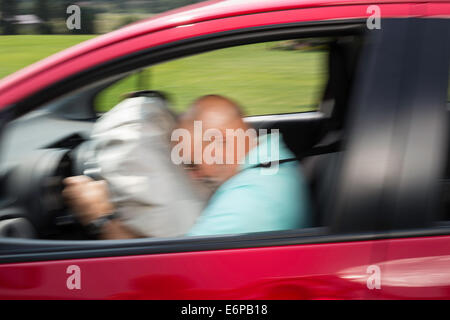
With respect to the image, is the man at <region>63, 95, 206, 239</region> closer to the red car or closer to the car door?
the red car

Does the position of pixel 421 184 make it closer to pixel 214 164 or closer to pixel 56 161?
pixel 214 164

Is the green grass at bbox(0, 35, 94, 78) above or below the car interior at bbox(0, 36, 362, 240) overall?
above

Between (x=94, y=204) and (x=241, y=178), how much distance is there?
41 centimetres

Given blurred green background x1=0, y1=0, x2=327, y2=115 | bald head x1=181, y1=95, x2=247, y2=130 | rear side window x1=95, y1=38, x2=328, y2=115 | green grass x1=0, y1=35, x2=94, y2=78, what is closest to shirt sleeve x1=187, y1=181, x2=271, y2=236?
bald head x1=181, y1=95, x2=247, y2=130

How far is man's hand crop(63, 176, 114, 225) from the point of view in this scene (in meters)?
1.73

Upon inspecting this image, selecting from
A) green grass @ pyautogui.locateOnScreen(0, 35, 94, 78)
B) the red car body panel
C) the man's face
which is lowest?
the red car body panel

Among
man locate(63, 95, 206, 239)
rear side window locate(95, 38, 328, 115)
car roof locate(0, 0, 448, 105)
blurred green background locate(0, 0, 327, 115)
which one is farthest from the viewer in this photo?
rear side window locate(95, 38, 328, 115)

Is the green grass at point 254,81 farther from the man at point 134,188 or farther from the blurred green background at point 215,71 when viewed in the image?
the man at point 134,188

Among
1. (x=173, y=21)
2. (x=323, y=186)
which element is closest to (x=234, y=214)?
(x=323, y=186)

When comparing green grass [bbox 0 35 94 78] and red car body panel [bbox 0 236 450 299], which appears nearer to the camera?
red car body panel [bbox 0 236 450 299]

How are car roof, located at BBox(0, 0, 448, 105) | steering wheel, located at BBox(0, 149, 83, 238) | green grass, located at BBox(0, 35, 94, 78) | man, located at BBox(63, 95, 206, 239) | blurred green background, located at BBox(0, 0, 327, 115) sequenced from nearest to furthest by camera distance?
car roof, located at BBox(0, 0, 448, 105)
man, located at BBox(63, 95, 206, 239)
steering wheel, located at BBox(0, 149, 83, 238)
blurred green background, located at BBox(0, 0, 327, 115)
green grass, located at BBox(0, 35, 94, 78)

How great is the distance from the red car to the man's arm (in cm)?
20
